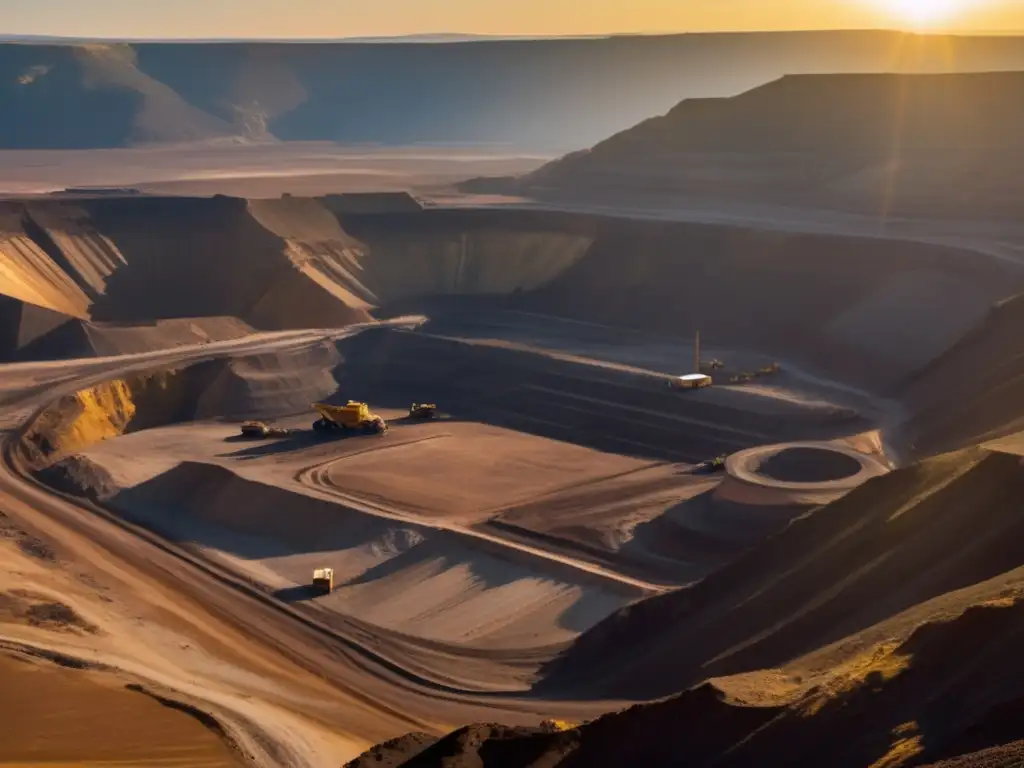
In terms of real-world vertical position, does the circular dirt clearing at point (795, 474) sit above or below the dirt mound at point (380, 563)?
above

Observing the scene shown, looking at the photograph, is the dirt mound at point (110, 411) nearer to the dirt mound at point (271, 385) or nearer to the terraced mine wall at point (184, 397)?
the terraced mine wall at point (184, 397)

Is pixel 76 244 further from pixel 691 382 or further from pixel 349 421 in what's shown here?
pixel 691 382

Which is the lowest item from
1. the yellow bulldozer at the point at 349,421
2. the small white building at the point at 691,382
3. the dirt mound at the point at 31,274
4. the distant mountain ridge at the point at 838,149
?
the yellow bulldozer at the point at 349,421

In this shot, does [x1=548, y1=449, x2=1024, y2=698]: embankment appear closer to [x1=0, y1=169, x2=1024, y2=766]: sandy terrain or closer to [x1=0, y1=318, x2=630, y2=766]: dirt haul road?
[x1=0, y1=169, x2=1024, y2=766]: sandy terrain

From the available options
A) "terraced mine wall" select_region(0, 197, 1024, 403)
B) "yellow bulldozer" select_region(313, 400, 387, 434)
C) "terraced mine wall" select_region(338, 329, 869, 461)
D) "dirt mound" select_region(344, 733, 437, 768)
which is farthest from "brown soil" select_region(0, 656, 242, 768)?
"terraced mine wall" select_region(0, 197, 1024, 403)

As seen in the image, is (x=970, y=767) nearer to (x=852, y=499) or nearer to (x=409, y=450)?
(x=852, y=499)

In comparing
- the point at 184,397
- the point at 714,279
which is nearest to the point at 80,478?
the point at 184,397

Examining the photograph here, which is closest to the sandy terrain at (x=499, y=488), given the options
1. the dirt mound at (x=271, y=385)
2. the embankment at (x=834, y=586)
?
the embankment at (x=834, y=586)
